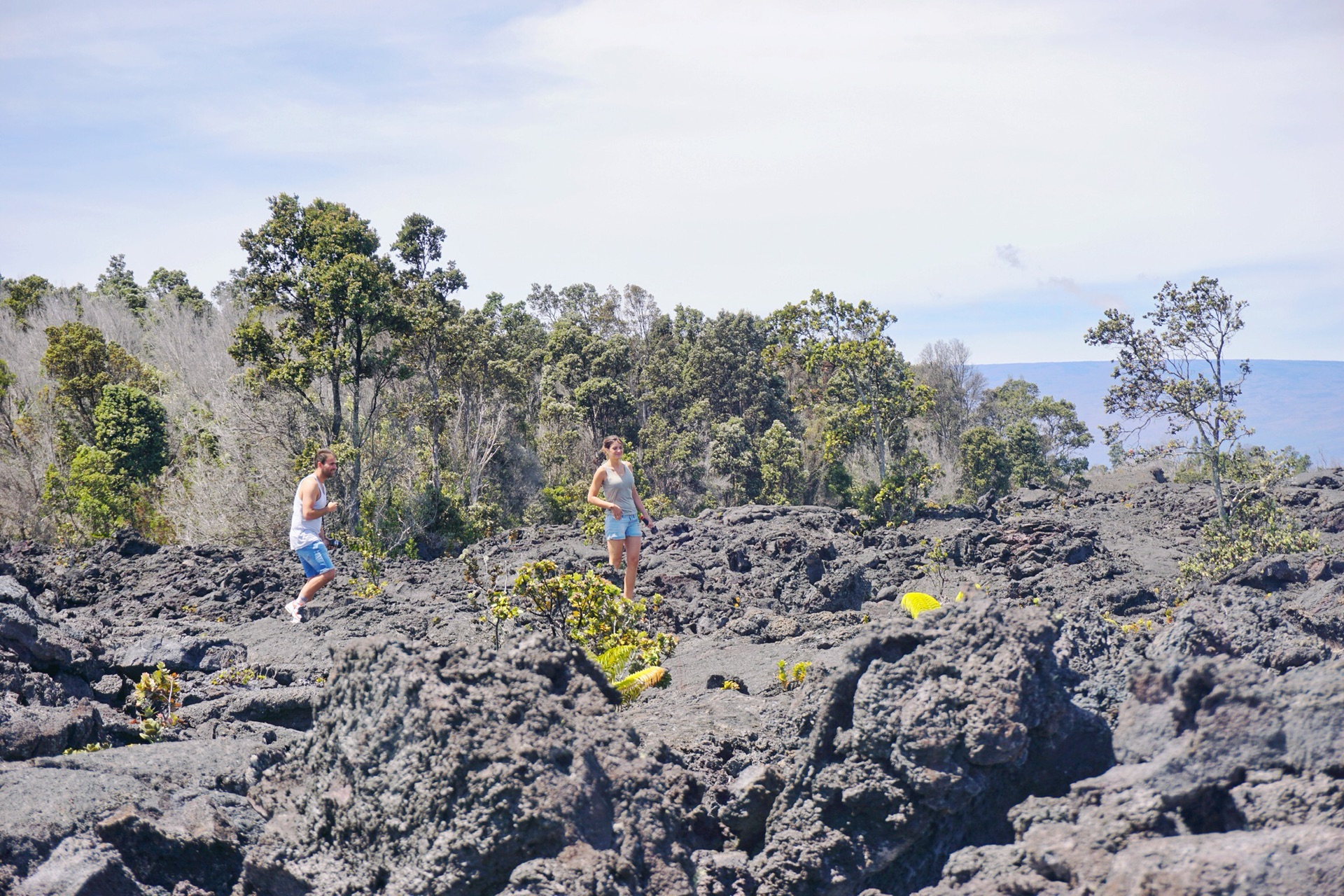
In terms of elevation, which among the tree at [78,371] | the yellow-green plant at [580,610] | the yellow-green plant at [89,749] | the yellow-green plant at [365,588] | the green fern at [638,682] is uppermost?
the tree at [78,371]

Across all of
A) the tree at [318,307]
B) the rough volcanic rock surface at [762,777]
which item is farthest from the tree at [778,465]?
the rough volcanic rock surface at [762,777]

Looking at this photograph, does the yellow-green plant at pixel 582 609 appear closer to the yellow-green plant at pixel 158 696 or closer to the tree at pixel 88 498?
the yellow-green plant at pixel 158 696

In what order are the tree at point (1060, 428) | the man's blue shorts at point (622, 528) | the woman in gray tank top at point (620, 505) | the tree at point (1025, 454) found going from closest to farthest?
1. the woman in gray tank top at point (620, 505)
2. the man's blue shorts at point (622, 528)
3. the tree at point (1025, 454)
4. the tree at point (1060, 428)

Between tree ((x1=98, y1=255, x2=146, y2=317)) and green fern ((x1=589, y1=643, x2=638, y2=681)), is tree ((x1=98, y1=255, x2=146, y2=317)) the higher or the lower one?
the higher one

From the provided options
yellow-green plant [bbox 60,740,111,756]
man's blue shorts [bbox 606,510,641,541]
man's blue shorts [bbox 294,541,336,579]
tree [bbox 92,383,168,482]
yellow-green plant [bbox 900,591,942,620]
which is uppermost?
tree [bbox 92,383,168,482]

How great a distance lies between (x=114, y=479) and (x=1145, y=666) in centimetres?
2205

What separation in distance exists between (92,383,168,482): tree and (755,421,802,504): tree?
53.9 ft

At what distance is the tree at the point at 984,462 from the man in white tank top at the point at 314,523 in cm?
2789

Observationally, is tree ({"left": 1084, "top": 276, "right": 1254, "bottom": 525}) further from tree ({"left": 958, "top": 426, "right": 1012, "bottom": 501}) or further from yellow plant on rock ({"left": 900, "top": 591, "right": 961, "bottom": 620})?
tree ({"left": 958, "top": 426, "right": 1012, "bottom": 501})

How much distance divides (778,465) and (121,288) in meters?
34.8

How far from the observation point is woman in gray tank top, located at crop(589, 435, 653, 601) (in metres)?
8.58

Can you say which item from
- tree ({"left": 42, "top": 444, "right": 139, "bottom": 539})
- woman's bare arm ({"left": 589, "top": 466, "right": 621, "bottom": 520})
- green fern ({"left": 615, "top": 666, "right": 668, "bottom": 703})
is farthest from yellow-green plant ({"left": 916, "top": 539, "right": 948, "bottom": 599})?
tree ({"left": 42, "top": 444, "right": 139, "bottom": 539})

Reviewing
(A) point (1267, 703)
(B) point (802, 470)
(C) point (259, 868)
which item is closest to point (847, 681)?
(A) point (1267, 703)

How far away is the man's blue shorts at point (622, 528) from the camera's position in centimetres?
890
